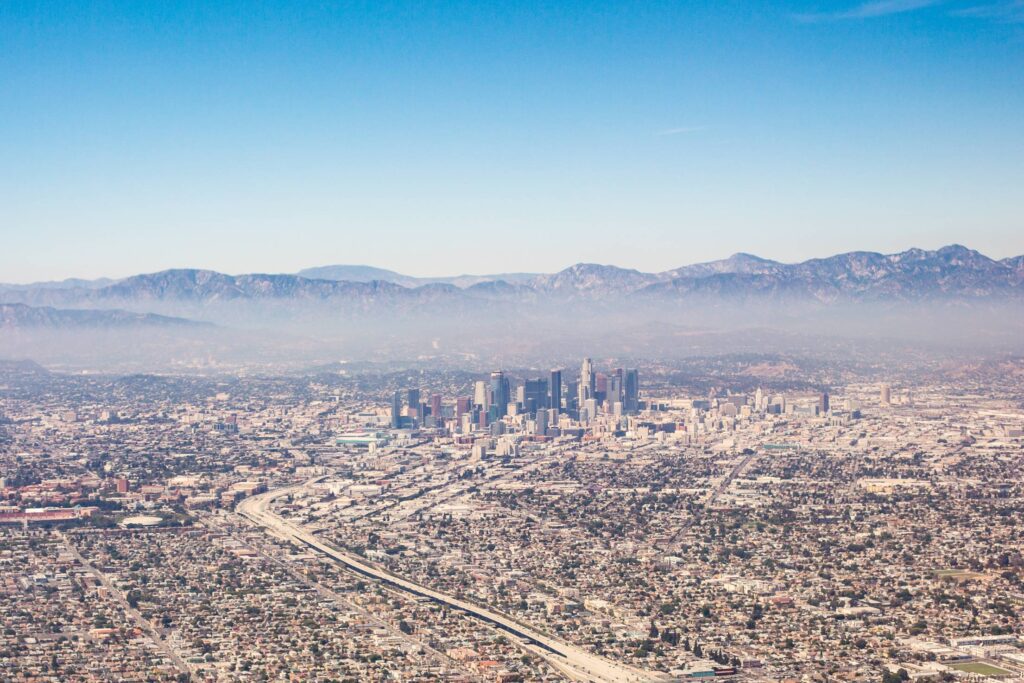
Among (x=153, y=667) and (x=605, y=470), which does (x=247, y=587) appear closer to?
(x=153, y=667)

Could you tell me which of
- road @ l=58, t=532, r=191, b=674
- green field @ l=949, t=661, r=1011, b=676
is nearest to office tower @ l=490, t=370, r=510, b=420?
road @ l=58, t=532, r=191, b=674

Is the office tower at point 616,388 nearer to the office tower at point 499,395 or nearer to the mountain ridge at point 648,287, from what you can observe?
the office tower at point 499,395

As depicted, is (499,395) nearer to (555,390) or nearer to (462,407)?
(462,407)

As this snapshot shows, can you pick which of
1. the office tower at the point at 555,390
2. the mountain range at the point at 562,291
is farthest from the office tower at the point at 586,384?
the mountain range at the point at 562,291

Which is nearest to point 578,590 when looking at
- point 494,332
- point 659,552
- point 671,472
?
point 659,552

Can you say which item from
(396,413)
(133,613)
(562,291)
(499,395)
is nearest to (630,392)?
(499,395)
